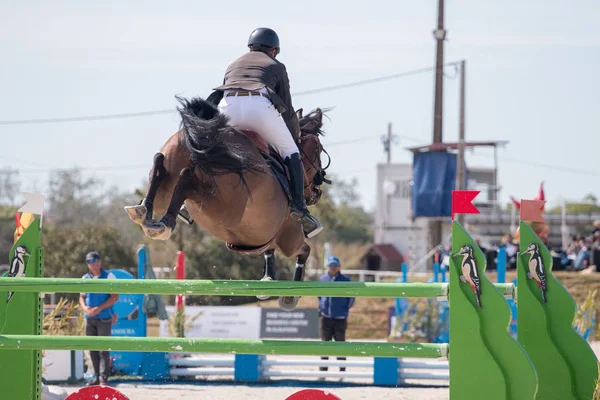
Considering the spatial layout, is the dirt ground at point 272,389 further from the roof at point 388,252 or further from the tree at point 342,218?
the roof at point 388,252

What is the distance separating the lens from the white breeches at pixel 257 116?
5.22 m

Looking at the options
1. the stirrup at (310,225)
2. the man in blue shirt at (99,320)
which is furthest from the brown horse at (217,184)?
the man in blue shirt at (99,320)

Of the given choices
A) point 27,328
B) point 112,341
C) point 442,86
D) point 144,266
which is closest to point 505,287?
point 112,341

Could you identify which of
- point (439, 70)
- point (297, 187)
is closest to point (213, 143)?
point (297, 187)

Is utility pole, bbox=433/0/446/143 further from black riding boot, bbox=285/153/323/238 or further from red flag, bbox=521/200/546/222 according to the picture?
red flag, bbox=521/200/546/222

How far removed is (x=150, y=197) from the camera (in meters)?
4.67

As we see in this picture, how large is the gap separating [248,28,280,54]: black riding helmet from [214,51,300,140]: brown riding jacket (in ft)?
0.26

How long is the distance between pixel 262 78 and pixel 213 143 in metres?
0.69

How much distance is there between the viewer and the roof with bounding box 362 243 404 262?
33.1 metres

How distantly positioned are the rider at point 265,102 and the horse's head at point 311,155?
19.2 inches

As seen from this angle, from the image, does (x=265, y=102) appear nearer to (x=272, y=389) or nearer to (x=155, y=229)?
(x=155, y=229)

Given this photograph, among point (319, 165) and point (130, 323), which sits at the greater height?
point (319, 165)

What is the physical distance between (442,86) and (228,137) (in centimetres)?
1724

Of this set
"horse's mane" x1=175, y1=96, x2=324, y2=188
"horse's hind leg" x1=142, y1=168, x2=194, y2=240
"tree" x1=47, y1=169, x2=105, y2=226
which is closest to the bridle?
"horse's mane" x1=175, y1=96, x2=324, y2=188
